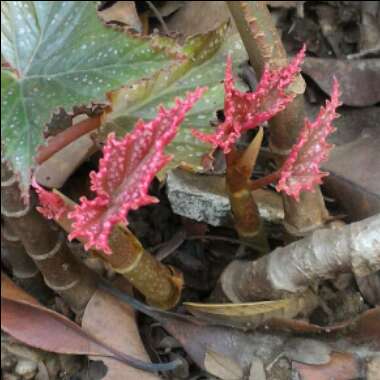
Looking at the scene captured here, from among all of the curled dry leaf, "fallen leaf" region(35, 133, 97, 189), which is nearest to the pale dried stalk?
"fallen leaf" region(35, 133, 97, 189)

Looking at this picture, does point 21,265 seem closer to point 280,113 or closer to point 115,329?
point 115,329

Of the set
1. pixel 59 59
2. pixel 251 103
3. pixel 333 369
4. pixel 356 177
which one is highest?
pixel 59 59

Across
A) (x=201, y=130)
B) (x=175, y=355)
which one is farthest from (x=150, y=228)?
(x=201, y=130)

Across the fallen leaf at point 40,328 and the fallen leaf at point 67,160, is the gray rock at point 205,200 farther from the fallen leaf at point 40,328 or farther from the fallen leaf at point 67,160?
the fallen leaf at point 40,328

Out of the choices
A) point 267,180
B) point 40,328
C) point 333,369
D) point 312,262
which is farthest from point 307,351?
point 40,328

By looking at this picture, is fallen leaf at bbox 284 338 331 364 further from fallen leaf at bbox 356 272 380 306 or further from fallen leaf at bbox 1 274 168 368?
fallen leaf at bbox 1 274 168 368
